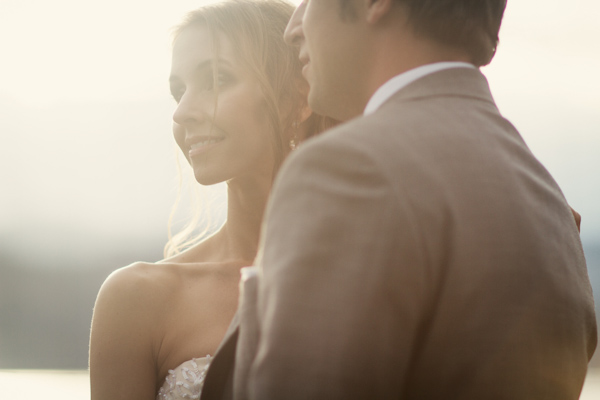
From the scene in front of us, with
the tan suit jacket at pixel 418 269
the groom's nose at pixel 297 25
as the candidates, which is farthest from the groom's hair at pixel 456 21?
the groom's nose at pixel 297 25

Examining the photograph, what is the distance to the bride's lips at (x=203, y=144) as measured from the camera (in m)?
2.34

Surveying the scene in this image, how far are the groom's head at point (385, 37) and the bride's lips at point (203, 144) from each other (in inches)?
45.2

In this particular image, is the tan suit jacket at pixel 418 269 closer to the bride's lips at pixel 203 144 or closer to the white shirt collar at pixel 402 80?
the white shirt collar at pixel 402 80

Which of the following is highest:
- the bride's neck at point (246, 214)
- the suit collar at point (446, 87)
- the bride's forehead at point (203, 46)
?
the suit collar at point (446, 87)

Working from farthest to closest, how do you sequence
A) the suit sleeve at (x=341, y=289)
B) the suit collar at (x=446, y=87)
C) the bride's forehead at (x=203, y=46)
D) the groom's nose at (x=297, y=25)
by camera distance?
the bride's forehead at (x=203, y=46) → the groom's nose at (x=297, y=25) → the suit collar at (x=446, y=87) → the suit sleeve at (x=341, y=289)

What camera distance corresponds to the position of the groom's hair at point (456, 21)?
1.13 meters

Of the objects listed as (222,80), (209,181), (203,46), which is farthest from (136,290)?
(203,46)

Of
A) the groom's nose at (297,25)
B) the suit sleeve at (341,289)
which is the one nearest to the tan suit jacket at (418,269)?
the suit sleeve at (341,289)

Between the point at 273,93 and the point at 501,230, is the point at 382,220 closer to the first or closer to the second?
the point at 501,230

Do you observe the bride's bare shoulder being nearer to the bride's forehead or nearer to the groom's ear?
the bride's forehead

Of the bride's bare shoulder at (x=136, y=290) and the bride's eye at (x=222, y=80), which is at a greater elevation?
the bride's eye at (x=222, y=80)

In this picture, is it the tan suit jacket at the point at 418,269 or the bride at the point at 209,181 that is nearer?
the tan suit jacket at the point at 418,269

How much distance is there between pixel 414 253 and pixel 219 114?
165cm

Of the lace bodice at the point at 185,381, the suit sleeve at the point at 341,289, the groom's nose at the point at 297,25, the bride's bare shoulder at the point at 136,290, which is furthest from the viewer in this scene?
the bride's bare shoulder at the point at 136,290
